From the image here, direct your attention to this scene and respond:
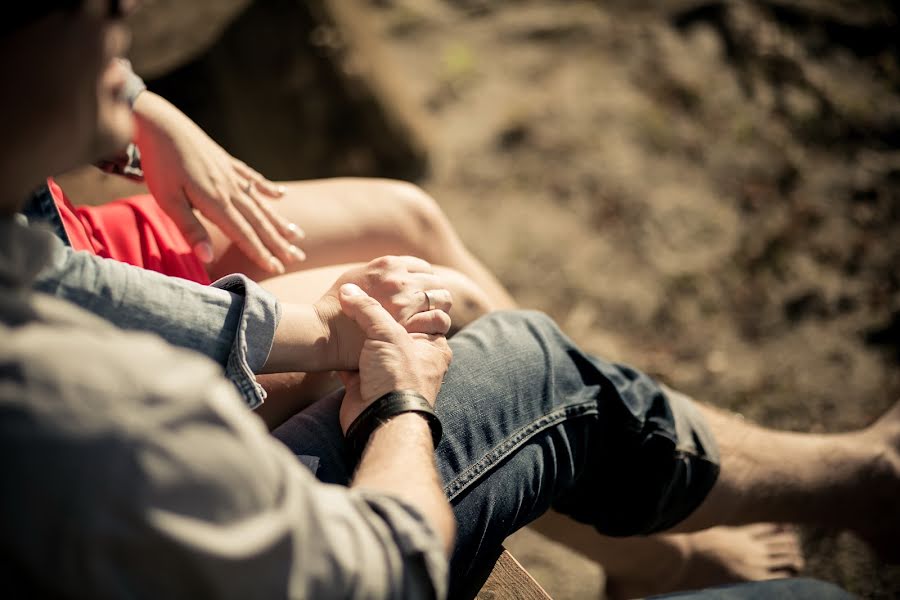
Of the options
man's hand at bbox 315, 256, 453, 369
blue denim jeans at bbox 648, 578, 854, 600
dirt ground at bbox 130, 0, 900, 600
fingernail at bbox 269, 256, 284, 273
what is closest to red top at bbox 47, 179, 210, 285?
fingernail at bbox 269, 256, 284, 273

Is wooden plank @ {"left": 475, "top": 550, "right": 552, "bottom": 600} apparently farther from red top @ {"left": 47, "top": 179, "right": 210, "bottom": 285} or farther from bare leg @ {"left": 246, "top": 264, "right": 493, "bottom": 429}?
red top @ {"left": 47, "top": 179, "right": 210, "bottom": 285}

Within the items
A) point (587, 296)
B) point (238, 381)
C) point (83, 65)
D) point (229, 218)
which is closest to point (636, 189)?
point (587, 296)

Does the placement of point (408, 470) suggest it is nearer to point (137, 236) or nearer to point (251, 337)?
point (251, 337)

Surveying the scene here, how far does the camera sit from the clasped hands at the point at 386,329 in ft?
4.28

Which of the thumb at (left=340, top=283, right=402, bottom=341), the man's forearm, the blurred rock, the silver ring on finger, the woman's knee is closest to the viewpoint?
the man's forearm

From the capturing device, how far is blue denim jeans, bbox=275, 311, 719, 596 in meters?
1.30

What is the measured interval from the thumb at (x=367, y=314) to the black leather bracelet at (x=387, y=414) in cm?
13

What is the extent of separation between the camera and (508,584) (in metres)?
1.40

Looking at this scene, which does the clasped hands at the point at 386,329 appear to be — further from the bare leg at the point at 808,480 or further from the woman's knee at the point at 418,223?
the bare leg at the point at 808,480

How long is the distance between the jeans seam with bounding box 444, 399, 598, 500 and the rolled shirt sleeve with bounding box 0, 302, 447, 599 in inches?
17.6

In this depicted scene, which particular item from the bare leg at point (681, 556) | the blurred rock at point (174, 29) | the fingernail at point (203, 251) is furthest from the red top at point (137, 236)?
the blurred rock at point (174, 29)

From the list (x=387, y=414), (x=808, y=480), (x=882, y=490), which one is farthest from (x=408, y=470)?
(x=882, y=490)

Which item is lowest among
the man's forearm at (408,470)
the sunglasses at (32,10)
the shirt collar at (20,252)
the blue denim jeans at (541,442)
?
the blue denim jeans at (541,442)

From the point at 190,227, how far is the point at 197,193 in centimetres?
7
